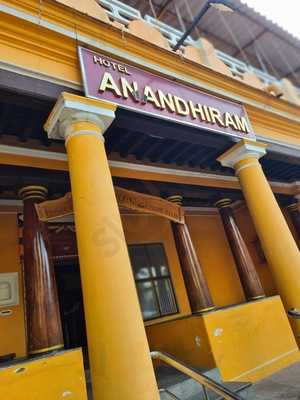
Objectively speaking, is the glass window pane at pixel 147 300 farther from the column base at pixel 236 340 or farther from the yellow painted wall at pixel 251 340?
the yellow painted wall at pixel 251 340

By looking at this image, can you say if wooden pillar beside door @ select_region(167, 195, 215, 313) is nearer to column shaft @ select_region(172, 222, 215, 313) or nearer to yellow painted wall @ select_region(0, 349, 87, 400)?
column shaft @ select_region(172, 222, 215, 313)

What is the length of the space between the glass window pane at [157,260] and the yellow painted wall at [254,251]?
9.64ft

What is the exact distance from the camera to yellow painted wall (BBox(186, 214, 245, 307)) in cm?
723

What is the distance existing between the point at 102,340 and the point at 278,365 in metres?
3.38

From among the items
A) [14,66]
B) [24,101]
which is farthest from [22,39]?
[24,101]

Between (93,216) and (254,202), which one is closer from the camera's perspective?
(93,216)

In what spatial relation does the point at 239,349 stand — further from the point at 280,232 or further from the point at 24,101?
the point at 24,101

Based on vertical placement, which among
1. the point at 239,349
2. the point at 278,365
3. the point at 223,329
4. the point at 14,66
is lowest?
the point at 278,365

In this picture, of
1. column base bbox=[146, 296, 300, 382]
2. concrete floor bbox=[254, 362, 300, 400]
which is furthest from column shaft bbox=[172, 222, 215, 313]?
concrete floor bbox=[254, 362, 300, 400]

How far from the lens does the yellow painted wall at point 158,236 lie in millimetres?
6438

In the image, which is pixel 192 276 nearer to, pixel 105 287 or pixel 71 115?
pixel 105 287

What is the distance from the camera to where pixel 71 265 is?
555 centimetres

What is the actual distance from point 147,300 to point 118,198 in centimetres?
273

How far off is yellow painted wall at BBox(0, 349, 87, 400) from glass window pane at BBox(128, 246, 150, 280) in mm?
3454
